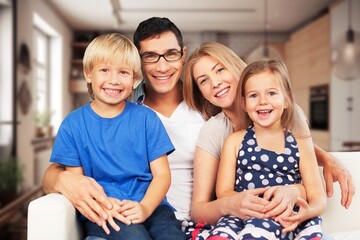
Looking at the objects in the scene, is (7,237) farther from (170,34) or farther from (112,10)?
(112,10)

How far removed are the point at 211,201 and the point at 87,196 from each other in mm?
479

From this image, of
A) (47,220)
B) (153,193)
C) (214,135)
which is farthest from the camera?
(214,135)

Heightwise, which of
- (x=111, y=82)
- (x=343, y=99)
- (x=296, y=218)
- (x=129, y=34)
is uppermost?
(x=129, y=34)

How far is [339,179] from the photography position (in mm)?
1752

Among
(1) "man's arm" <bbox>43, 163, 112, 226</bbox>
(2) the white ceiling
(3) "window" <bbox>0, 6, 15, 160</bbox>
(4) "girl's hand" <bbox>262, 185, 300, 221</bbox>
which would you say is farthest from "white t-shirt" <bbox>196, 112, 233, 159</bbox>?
(2) the white ceiling

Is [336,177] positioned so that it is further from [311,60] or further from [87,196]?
[311,60]

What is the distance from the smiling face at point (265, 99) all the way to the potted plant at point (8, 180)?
3.35 meters

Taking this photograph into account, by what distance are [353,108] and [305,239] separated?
489 cm

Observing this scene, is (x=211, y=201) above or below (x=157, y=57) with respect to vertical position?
below

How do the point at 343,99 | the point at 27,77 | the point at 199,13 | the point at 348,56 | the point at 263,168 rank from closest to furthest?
1. the point at 263,168
2. the point at 348,56
3. the point at 27,77
4. the point at 343,99
5. the point at 199,13

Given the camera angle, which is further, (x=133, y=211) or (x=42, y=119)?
(x=42, y=119)

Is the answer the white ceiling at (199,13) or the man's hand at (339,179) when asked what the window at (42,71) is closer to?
the white ceiling at (199,13)

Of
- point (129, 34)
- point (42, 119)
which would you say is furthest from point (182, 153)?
point (129, 34)

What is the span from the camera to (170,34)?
1871mm
